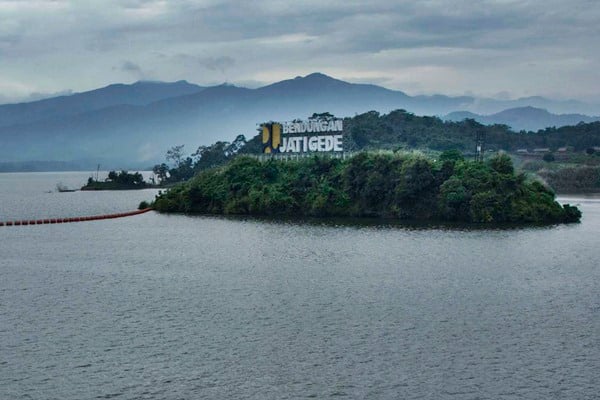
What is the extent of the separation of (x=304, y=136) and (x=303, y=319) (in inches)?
3599

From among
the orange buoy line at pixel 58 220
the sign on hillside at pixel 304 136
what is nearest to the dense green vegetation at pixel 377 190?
the sign on hillside at pixel 304 136

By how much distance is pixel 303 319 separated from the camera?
46.8 metres

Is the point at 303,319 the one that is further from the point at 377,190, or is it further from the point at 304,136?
the point at 304,136

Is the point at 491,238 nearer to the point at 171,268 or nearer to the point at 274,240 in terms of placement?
the point at 274,240

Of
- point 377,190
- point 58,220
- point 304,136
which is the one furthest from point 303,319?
point 304,136

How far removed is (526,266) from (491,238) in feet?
60.9

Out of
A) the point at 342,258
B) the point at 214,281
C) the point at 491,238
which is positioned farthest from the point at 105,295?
the point at 491,238

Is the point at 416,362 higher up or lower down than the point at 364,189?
lower down

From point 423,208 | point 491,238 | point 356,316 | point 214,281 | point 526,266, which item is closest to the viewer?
point 356,316

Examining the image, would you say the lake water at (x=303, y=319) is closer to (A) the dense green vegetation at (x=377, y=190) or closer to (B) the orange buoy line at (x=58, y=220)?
(A) the dense green vegetation at (x=377, y=190)

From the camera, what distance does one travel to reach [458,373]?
121 ft

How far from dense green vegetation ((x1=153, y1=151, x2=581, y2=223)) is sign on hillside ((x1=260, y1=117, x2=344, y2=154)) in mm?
5122

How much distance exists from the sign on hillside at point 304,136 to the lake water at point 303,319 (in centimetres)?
Answer: 5041

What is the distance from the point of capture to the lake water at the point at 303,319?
3559cm
